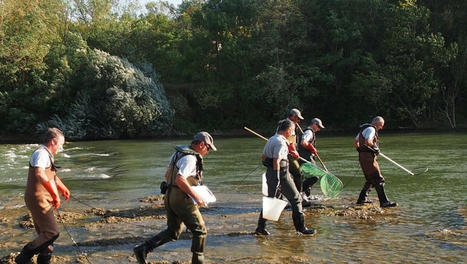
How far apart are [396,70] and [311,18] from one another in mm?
→ 9927

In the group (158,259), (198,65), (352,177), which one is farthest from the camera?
(198,65)

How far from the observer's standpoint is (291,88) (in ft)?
157

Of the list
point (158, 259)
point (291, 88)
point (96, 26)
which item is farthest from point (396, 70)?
point (158, 259)

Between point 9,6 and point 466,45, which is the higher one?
point 9,6

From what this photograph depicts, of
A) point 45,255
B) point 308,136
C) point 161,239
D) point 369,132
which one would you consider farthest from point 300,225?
point 45,255

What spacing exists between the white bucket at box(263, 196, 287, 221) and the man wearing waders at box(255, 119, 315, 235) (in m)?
0.36

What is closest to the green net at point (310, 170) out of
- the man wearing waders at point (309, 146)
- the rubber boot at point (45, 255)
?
the man wearing waders at point (309, 146)

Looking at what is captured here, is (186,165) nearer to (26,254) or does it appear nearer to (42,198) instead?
(42,198)

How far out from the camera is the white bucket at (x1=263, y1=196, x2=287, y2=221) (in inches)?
353

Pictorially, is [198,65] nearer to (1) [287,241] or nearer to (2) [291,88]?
(2) [291,88]

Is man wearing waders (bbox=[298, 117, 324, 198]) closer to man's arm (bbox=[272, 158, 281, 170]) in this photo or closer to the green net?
the green net

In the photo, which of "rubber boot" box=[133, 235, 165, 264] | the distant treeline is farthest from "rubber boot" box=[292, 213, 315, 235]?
the distant treeline

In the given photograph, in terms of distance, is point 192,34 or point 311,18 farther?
point 192,34

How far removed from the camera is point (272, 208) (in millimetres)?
9000
